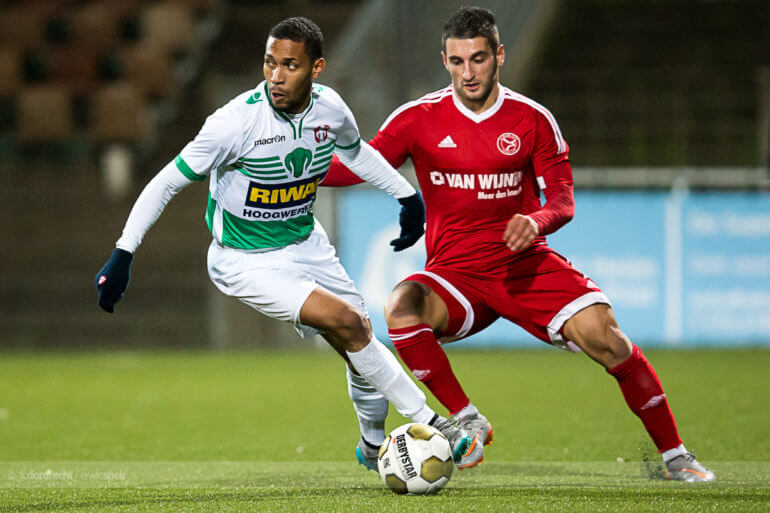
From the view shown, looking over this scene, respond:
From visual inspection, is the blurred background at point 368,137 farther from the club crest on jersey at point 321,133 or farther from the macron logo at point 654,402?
the macron logo at point 654,402

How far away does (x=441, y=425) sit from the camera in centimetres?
446

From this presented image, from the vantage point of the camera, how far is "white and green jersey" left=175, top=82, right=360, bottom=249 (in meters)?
4.42

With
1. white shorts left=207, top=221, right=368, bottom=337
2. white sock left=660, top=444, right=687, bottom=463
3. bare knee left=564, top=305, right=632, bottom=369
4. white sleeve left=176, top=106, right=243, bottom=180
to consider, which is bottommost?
white sock left=660, top=444, right=687, bottom=463

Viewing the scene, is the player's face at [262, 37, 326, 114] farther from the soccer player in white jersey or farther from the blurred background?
the blurred background

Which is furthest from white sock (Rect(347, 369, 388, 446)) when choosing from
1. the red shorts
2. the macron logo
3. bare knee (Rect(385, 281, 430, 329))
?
the macron logo

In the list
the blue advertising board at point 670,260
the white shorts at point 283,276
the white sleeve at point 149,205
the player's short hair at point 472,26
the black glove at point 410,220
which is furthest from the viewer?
the blue advertising board at point 670,260

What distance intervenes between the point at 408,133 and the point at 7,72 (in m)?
10.8

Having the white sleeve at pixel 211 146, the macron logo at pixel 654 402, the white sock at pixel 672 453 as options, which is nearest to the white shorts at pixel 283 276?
the white sleeve at pixel 211 146

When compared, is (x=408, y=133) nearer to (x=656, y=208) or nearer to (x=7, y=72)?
(x=656, y=208)

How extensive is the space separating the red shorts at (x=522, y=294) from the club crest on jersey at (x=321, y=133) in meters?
0.76

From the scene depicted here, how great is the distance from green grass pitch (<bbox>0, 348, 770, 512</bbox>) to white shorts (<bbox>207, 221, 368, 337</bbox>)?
0.72 metres

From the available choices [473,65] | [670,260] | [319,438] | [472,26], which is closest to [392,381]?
[473,65]

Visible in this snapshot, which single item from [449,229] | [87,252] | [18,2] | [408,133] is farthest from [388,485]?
[18,2]

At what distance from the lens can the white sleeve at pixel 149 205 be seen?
4.27m
